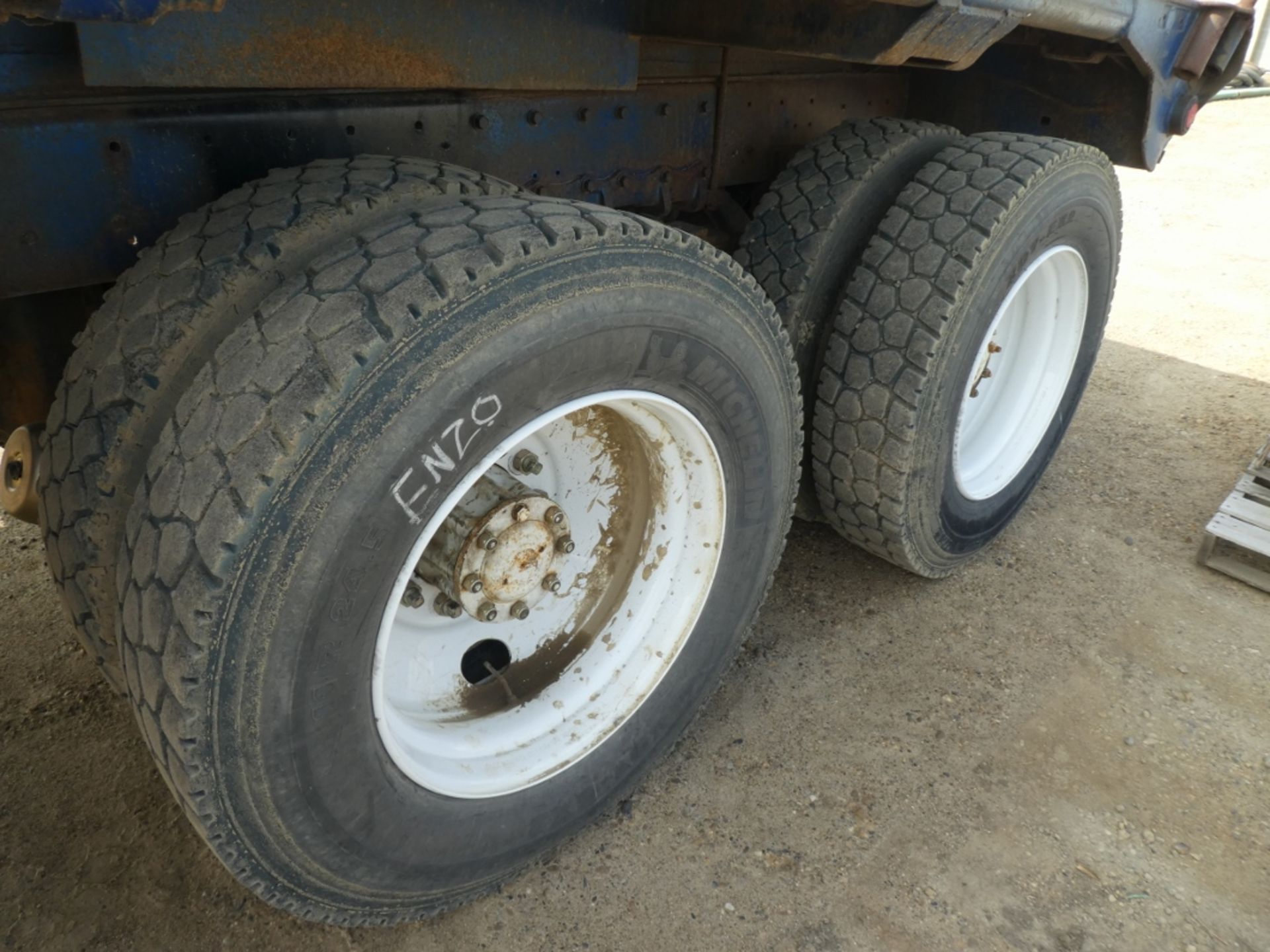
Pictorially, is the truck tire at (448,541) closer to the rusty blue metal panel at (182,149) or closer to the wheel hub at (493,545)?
the wheel hub at (493,545)

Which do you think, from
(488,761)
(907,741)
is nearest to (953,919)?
(907,741)

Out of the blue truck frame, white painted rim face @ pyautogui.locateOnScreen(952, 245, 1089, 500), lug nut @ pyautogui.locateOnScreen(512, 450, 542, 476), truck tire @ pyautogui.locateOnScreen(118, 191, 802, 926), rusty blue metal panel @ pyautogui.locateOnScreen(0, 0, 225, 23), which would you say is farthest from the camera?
white painted rim face @ pyautogui.locateOnScreen(952, 245, 1089, 500)

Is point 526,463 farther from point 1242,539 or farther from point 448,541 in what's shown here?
point 1242,539

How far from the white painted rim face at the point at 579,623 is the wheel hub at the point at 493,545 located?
0.04 m

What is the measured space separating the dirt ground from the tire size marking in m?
1.06

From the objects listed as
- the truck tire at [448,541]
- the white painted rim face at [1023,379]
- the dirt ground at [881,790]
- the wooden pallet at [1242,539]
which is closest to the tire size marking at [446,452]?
the truck tire at [448,541]

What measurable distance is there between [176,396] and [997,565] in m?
2.60

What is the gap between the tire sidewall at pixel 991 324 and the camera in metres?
2.47

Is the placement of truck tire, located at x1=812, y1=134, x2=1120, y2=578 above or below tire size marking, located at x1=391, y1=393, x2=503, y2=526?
below

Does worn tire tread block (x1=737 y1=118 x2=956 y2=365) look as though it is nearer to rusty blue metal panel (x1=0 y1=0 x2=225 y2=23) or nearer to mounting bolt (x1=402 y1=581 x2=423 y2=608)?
mounting bolt (x1=402 y1=581 x2=423 y2=608)

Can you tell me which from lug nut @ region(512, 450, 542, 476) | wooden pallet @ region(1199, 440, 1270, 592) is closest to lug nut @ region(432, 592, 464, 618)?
lug nut @ region(512, 450, 542, 476)

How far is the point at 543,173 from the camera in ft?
7.47

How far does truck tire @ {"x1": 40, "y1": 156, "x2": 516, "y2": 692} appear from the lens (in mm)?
1520

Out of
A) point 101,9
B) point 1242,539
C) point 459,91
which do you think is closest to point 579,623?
point 459,91
